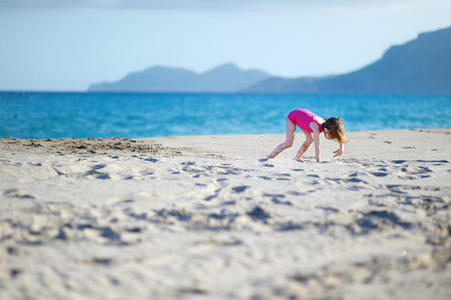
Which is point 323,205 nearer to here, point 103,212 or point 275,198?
point 275,198

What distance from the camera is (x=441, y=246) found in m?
2.72

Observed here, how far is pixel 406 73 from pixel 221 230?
122950 millimetres

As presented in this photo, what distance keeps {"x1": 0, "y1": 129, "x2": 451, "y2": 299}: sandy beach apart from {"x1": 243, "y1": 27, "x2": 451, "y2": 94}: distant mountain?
112828 mm

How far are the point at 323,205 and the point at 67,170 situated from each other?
284 cm

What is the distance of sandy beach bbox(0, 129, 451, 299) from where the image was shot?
219 centimetres

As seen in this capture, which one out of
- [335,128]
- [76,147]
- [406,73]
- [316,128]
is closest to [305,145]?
[316,128]

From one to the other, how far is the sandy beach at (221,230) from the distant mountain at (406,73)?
11283cm

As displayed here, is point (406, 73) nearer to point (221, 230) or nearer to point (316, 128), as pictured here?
point (316, 128)

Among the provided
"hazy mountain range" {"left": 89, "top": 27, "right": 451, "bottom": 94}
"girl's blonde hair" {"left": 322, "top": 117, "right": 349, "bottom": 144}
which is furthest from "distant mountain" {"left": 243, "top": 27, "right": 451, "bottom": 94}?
"girl's blonde hair" {"left": 322, "top": 117, "right": 349, "bottom": 144}

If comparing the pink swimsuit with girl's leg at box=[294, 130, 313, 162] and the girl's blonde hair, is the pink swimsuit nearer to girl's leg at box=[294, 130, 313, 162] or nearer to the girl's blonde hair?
girl's leg at box=[294, 130, 313, 162]

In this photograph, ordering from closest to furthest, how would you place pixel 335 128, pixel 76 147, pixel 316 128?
pixel 335 128 < pixel 316 128 < pixel 76 147

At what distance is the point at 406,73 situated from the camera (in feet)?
372

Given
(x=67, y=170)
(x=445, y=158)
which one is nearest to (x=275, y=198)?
(x=67, y=170)

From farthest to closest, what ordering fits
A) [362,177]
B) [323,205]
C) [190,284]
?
[362,177]
[323,205]
[190,284]
